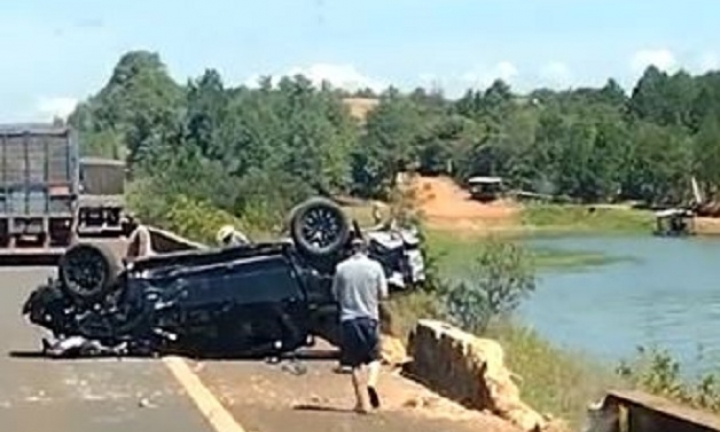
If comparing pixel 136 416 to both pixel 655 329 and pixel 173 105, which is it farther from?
pixel 173 105

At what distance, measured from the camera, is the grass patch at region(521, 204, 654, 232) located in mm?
118125

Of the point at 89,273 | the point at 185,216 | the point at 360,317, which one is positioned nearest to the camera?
the point at 360,317

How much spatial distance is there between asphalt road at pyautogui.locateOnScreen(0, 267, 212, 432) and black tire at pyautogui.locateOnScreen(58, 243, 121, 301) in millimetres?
869

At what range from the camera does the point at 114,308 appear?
938 inches

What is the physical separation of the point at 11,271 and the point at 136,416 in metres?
25.2

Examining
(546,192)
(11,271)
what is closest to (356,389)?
(11,271)

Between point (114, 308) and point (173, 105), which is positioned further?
point (173, 105)

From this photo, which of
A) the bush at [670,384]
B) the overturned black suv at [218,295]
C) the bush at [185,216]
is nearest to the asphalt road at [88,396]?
the overturned black suv at [218,295]

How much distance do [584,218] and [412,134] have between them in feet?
67.0

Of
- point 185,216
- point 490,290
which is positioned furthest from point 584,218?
point 490,290

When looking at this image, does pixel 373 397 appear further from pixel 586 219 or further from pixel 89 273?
pixel 586 219

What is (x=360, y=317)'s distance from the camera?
1884 cm

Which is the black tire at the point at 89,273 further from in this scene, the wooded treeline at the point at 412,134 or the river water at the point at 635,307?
the wooded treeline at the point at 412,134

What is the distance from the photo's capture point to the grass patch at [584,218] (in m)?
118
